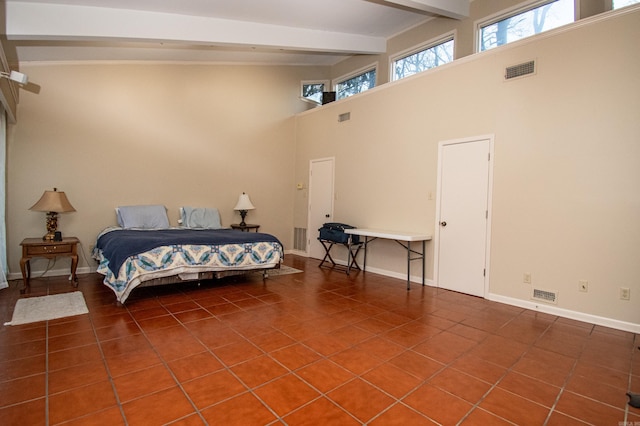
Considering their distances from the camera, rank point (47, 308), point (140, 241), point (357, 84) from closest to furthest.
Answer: point (47, 308)
point (140, 241)
point (357, 84)

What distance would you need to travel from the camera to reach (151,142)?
5.47 metres

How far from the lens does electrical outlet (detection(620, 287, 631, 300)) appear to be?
10.0 feet

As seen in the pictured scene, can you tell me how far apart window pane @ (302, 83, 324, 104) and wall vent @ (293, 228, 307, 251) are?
2.97 metres

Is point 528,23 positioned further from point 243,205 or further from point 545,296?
point 243,205

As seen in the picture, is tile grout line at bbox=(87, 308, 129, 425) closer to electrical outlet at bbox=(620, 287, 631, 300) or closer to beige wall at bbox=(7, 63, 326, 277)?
beige wall at bbox=(7, 63, 326, 277)

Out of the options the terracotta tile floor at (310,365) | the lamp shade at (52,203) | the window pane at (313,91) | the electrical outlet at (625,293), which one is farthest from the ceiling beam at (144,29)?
the electrical outlet at (625,293)

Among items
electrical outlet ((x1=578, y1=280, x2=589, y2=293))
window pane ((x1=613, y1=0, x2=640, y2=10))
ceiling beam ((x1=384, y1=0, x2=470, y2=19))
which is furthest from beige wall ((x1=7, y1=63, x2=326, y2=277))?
electrical outlet ((x1=578, y1=280, x2=589, y2=293))

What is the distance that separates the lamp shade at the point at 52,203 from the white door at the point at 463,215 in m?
5.15

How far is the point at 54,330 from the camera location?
279cm

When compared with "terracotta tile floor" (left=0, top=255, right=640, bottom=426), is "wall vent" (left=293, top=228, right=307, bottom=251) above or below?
above

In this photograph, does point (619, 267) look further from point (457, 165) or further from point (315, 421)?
point (315, 421)

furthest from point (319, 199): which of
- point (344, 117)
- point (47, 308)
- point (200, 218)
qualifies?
point (47, 308)

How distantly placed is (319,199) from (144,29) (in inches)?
155

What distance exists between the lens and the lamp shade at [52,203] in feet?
13.7
